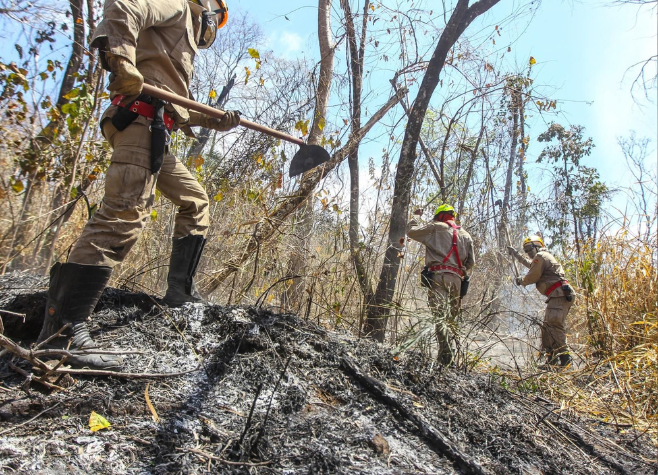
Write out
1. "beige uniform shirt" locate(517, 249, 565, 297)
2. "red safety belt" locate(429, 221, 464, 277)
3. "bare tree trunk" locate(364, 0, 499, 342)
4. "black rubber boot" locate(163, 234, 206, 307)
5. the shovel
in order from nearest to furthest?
the shovel, "black rubber boot" locate(163, 234, 206, 307), "bare tree trunk" locate(364, 0, 499, 342), "red safety belt" locate(429, 221, 464, 277), "beige uniform shirt" locate(517, 249, 565, 297)

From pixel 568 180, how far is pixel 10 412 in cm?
1794

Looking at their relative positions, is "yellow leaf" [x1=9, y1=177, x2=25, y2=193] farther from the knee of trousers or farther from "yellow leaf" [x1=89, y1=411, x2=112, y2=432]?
"yellow leaf" [x1=89, y1=411, x2=112, y2=432]

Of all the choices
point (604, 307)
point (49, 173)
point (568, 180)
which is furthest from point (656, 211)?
point (568, 180)

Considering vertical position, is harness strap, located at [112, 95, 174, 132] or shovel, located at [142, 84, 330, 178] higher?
shovel, located at [142, 84, 330, 178]

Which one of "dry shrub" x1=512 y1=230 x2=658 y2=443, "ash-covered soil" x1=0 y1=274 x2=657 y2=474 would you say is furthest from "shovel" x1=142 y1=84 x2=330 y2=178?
"dry shrub" x1=512 y1=230 x2=658 y2=443

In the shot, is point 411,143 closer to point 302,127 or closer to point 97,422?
point 302,127

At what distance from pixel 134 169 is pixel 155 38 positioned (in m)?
0.73

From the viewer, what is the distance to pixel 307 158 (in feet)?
9.53

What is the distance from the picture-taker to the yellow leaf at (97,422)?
1282 mm

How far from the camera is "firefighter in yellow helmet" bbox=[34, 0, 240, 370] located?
1.71 m

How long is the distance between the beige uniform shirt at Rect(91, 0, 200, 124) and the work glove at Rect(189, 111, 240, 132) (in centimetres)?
18

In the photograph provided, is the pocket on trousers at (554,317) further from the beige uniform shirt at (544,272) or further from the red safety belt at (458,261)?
the red safety belt at (458,261)

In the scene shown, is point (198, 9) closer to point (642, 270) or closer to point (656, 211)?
point (642, 270)

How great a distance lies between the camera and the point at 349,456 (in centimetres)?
134
